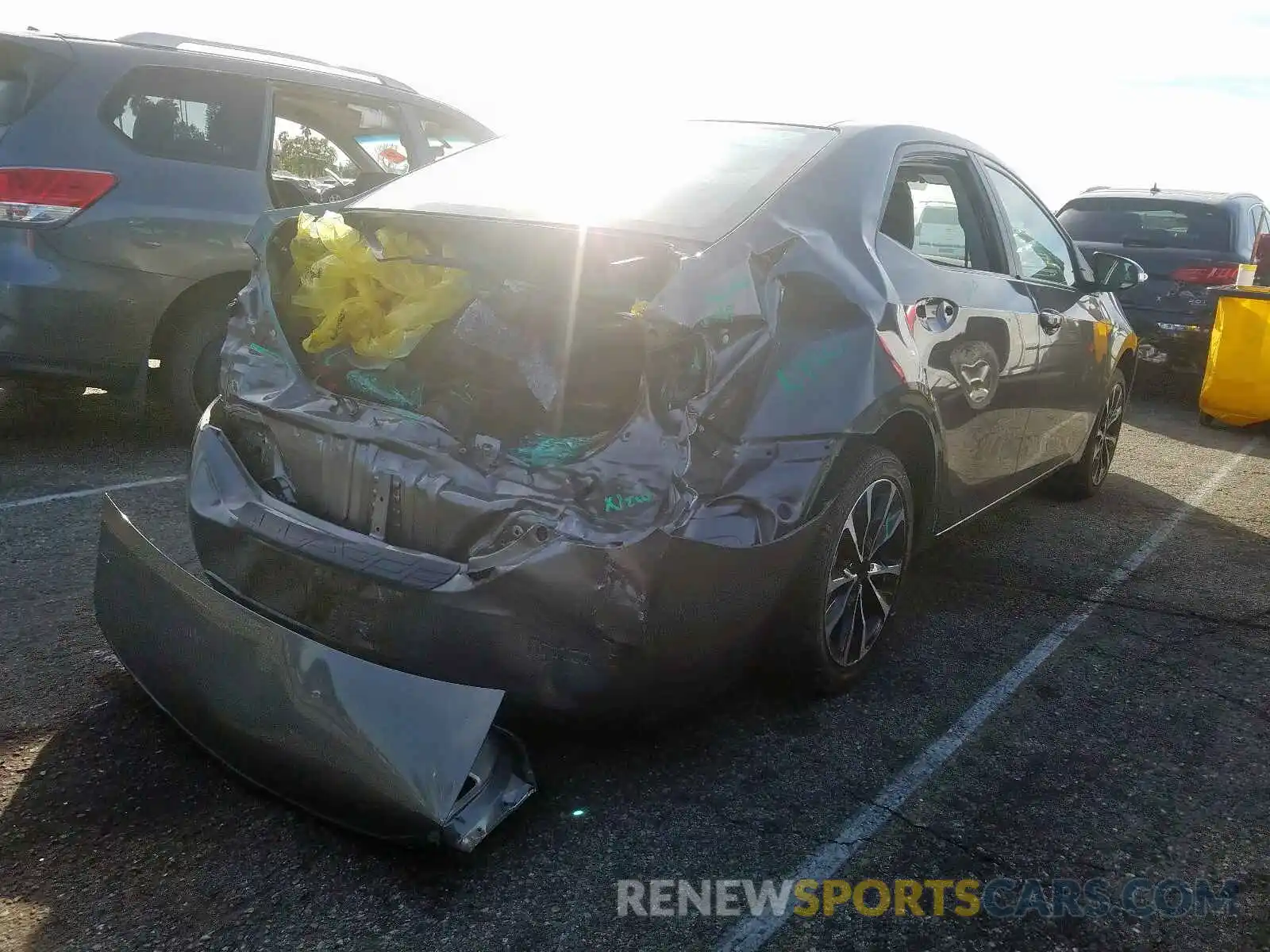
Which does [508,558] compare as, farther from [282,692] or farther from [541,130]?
[541,130]

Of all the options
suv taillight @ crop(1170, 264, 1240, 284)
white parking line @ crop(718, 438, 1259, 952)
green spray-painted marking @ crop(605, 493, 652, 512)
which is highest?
suv taillight @ crop(1170, 264, 1240, 284)

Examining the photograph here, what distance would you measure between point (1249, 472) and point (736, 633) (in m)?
5.28

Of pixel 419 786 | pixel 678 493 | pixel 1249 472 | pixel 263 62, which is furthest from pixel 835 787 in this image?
pixel 1249 472

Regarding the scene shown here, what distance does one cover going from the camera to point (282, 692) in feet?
7.79

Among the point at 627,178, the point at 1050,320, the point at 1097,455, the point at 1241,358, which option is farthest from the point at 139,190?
the point at 1241,358

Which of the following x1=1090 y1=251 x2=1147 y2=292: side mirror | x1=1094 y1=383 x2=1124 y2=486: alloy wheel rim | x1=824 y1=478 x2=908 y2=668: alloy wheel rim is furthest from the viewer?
x1=1094 y1=383 x2=1124 y2=486: alloy wheel rim

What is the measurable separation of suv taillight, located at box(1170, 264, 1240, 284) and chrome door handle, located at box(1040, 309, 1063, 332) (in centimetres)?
489

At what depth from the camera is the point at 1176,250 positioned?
875 cm

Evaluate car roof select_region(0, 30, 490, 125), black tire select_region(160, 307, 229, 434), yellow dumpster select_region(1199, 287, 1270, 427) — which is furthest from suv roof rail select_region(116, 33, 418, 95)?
yellow dumpster select_region(1199, 287, 1270, 427)

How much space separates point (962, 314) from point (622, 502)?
5.21 feet

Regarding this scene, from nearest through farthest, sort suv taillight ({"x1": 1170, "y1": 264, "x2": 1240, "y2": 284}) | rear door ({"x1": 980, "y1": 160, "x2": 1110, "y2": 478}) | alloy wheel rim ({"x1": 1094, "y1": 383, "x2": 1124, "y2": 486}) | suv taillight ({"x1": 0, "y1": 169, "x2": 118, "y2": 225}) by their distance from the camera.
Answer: rear door ({"x1": 980, "y1": 160, "x2": 1110, "y2": 478}) → suv taillight ({"x1": 0, "y1": 169, "x2": 118, "y2": 225}) → alloy wheel rim ({"x1": 1094, "y1": 383, "x2": 1124, "y2": 486}) → suv taillight ({"x1": 1170, "y1": 264, "x2": 1240, "y2": 284})

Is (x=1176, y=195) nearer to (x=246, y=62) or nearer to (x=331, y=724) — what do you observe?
(x=246, y=62)

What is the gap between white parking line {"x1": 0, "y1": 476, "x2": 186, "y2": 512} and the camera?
14.6ft

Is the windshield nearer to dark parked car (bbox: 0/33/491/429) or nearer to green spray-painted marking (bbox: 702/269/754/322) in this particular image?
green spray-painted marking (bbox: 702/269/754/322)
